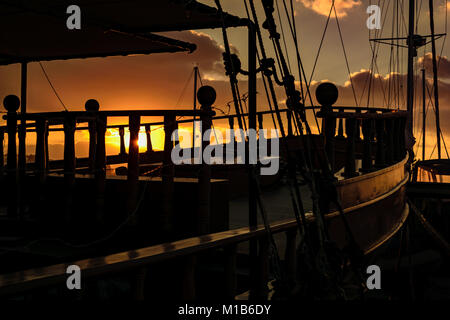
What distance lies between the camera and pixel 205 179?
5.16 metres

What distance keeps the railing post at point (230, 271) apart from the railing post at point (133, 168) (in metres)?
2.35

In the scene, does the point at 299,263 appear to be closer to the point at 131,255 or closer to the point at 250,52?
the point at 250,52

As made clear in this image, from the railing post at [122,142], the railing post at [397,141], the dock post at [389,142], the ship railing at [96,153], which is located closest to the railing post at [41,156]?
the ship railing at [96,153]

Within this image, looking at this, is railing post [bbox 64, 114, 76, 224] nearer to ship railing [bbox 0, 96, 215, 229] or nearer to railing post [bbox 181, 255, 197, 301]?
ship railing [bbox 0, 96, 215, 229]

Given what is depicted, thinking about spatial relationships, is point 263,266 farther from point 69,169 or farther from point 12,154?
point 12,154

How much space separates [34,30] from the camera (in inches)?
324

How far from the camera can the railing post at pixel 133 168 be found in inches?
220

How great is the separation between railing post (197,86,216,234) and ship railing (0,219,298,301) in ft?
3.06

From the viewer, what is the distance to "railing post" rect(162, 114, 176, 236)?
550 centimetres

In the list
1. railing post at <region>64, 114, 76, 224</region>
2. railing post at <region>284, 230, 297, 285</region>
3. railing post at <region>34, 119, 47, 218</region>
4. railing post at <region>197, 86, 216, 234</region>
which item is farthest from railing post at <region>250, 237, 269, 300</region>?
railing post at <region>34, 119, 47, 218</region>

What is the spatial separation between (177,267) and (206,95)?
2.34 metres

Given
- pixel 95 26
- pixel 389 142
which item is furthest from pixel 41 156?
pixel 389 142
